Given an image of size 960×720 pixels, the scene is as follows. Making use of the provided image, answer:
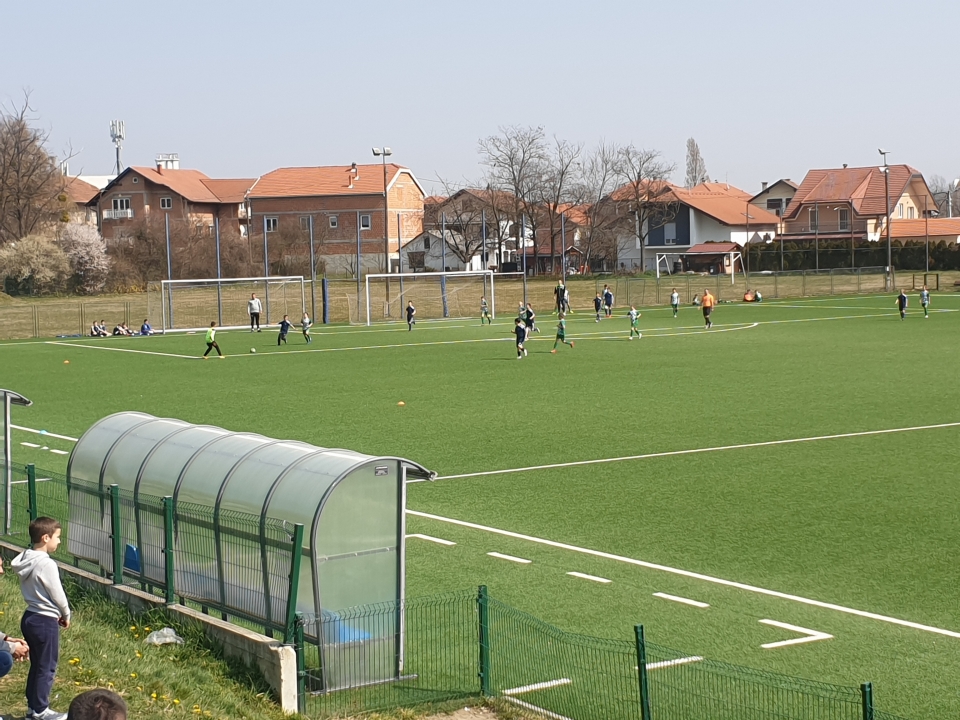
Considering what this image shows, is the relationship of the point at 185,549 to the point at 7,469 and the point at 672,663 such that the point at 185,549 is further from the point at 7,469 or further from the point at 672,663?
the point at 672,663

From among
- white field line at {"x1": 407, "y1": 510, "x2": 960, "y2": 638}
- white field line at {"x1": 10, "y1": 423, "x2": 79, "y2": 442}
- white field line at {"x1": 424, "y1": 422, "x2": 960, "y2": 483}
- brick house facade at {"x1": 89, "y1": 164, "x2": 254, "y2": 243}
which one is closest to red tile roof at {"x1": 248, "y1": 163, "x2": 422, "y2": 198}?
brick house facade at {"x1": 89, "y1": 164, "x2": 254, "y2": 243}

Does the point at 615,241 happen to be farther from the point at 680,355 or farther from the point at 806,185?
the point at 680,355

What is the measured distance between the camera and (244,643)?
1002cm

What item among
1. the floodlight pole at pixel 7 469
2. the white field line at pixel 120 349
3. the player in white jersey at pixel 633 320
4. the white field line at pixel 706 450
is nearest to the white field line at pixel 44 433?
the white field line at pixel 706 450

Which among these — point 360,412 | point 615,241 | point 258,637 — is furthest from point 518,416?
point 615,241

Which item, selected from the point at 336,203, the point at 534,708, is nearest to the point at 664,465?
the point at 534,708

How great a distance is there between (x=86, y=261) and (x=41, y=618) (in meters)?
81.2

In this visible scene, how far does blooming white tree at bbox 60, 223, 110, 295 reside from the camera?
280 ft

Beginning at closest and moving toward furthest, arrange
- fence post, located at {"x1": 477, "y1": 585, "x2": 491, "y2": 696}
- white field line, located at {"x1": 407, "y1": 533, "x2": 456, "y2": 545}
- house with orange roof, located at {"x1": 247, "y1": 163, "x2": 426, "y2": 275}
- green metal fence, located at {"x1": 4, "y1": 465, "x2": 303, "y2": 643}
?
fence post, located at {"x1": 477, "y1": 585, "x2": 491, "y2": 696}, green metal fence, located at {"x1": 4, "y1": 465, "x2": 303, "y2": 643}, white field line, located at {"x1": 407, "y1": 533, "x2": 456, "y2": 545}, house with orange roof, located at {"x1": 247, "y1": 163, "x2": 426, "y2": 275}

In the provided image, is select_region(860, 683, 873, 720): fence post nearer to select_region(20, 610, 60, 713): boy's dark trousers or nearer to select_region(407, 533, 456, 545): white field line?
select_region(20, 610, 60, 713): boy's dark trousers

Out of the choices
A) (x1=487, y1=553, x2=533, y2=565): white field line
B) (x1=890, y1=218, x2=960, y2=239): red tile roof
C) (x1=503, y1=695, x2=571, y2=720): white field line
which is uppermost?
(x1=890, y1=218, x2=960, y2=239): red tile roof

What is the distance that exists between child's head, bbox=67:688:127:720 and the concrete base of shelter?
13.7 ft

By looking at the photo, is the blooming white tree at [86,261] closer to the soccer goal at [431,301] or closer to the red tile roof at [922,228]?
the soccer goal at [431,301]

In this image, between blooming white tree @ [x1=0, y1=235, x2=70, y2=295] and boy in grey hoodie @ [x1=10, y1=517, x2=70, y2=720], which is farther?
blooming white tree @ [x1=0, y1=235, x2=70, y2=295]
